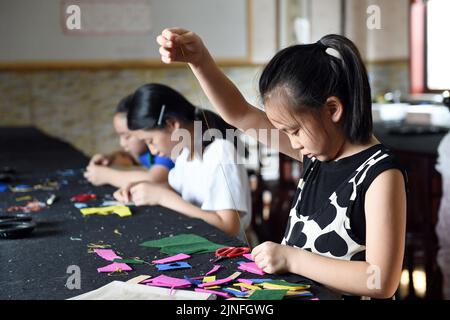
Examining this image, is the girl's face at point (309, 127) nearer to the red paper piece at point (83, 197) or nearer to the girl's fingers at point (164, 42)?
the girl's fingers at point (164, 42)

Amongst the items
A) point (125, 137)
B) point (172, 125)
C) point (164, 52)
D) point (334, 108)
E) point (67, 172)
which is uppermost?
point (164, 52)

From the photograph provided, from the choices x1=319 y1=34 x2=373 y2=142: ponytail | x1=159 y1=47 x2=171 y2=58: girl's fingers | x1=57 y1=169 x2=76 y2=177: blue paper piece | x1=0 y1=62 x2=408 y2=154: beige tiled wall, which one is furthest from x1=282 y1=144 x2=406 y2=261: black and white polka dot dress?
x1=0 y1=62 x2=408 y2=154: beige tiled wall

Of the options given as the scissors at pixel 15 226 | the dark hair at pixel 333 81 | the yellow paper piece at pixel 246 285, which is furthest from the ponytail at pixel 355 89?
the scissors at pixel 15 226

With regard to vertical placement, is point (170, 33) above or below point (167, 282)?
above

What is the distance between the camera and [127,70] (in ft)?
17.3

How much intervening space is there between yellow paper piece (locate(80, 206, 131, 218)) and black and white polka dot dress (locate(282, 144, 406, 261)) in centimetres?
55

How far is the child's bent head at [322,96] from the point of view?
1181 mm

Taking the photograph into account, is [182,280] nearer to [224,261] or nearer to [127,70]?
[224,261]

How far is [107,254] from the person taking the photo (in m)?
1.27

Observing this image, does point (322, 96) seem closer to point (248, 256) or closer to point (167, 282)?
point (248, 256)

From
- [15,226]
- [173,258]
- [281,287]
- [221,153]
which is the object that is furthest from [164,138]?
[281,287]

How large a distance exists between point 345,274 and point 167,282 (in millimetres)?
292

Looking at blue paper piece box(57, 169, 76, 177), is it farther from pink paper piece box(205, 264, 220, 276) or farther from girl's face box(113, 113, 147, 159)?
pink paper piece box(205, 264, 220, 276)

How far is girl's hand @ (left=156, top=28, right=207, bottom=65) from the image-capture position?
1265mm
